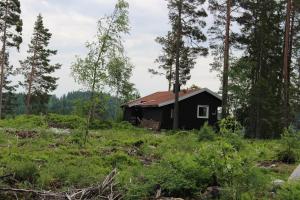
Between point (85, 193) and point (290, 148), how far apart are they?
728cm

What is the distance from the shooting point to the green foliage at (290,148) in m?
12.4

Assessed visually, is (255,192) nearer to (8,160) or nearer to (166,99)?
(8,160)

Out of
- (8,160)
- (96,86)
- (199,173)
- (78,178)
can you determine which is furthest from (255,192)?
(96,86)

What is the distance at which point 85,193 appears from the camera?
7426 mm

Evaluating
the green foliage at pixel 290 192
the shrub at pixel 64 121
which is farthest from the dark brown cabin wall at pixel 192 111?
the green foliage at pixel 290 192

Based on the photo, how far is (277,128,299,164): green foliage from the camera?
1245 cm

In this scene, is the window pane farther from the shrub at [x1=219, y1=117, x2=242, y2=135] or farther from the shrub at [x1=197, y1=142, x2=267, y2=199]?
the shrub at [x1=197, y1=142, x2=267, y2=199]

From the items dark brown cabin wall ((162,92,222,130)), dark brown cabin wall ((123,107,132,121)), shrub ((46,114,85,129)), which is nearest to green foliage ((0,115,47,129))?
shrub ((46,114,85,129))

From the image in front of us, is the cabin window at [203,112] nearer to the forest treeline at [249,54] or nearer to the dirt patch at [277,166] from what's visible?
the forest treeline at [249,54]

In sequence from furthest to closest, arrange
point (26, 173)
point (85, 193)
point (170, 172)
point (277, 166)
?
point (277, 166) < point (26, 173) < point (170, 172) < point (85, 193)

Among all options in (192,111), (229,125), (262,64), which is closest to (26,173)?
(229,125)

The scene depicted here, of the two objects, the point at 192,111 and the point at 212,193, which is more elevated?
the point at 192,111

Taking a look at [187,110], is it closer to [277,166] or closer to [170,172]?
[277,166]

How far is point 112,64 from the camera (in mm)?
18016
